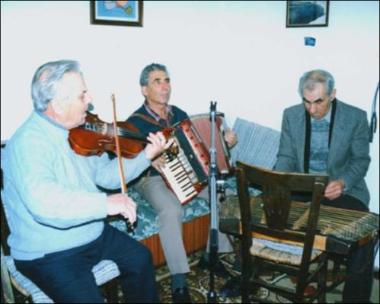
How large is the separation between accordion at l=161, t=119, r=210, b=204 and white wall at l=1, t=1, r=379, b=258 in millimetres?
805

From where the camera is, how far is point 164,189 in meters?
2.76

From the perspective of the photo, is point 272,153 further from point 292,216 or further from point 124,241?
point 124,241

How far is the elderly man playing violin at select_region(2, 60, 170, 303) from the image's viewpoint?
5.49 feet

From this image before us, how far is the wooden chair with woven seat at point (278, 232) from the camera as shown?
5.91 feet

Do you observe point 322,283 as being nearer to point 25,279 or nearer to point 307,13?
point 25,279

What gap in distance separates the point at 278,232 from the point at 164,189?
0.99 metres

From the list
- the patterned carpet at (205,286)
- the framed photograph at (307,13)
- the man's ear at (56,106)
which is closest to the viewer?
the man's ear at (56,106)

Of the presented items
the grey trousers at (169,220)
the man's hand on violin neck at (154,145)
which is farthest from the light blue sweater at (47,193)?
the grey trousers at (169,220)

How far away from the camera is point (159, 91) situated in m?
2.93

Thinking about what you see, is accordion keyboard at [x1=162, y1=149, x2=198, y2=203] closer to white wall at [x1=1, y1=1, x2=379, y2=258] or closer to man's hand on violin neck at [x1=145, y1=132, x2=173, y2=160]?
man's hand on violin neck at [x1=145, y1=132, x2=173, y2=160]

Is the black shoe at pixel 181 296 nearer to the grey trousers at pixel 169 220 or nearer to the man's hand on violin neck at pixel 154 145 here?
the grey trousers at pixel 169 220

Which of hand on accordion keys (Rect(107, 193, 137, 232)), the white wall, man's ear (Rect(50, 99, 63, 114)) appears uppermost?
the white wall

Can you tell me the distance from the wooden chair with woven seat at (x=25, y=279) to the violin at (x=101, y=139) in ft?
1.77

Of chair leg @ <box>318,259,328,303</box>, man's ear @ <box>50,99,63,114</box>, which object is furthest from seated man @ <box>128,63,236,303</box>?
man's ear @ <box>50,99,63,114</box>
